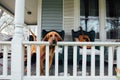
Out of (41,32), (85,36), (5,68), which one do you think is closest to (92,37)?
(85,36)

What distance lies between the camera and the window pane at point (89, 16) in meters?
5.82

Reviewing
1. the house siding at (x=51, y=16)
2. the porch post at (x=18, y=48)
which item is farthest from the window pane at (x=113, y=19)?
the porch post at (x=18, y=48)

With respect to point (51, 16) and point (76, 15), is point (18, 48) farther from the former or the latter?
point (76, 15)

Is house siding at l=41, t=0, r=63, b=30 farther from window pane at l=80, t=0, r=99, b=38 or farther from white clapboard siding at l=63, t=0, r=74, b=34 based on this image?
window pane at l=80, t=0, r=99, b=38

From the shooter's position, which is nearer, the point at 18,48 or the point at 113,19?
the point at 18,48

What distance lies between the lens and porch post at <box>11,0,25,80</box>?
3666 millimetres

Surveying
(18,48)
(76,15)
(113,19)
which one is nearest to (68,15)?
(76,15)

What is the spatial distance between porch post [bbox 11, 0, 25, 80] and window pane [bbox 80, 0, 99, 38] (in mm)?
2428

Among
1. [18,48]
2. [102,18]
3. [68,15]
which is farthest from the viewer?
[68,15]

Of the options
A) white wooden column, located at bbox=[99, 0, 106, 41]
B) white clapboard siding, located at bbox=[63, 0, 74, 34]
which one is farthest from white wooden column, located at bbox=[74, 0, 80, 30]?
white wooden column, located at bbox=[99, 0, 106, 41]

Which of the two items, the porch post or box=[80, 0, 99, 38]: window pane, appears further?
box=[80, 0, 99, 38]: window pane

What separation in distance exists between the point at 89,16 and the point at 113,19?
683mm

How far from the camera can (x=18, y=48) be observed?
3.70 meters

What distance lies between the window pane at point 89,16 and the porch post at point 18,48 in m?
2.43
